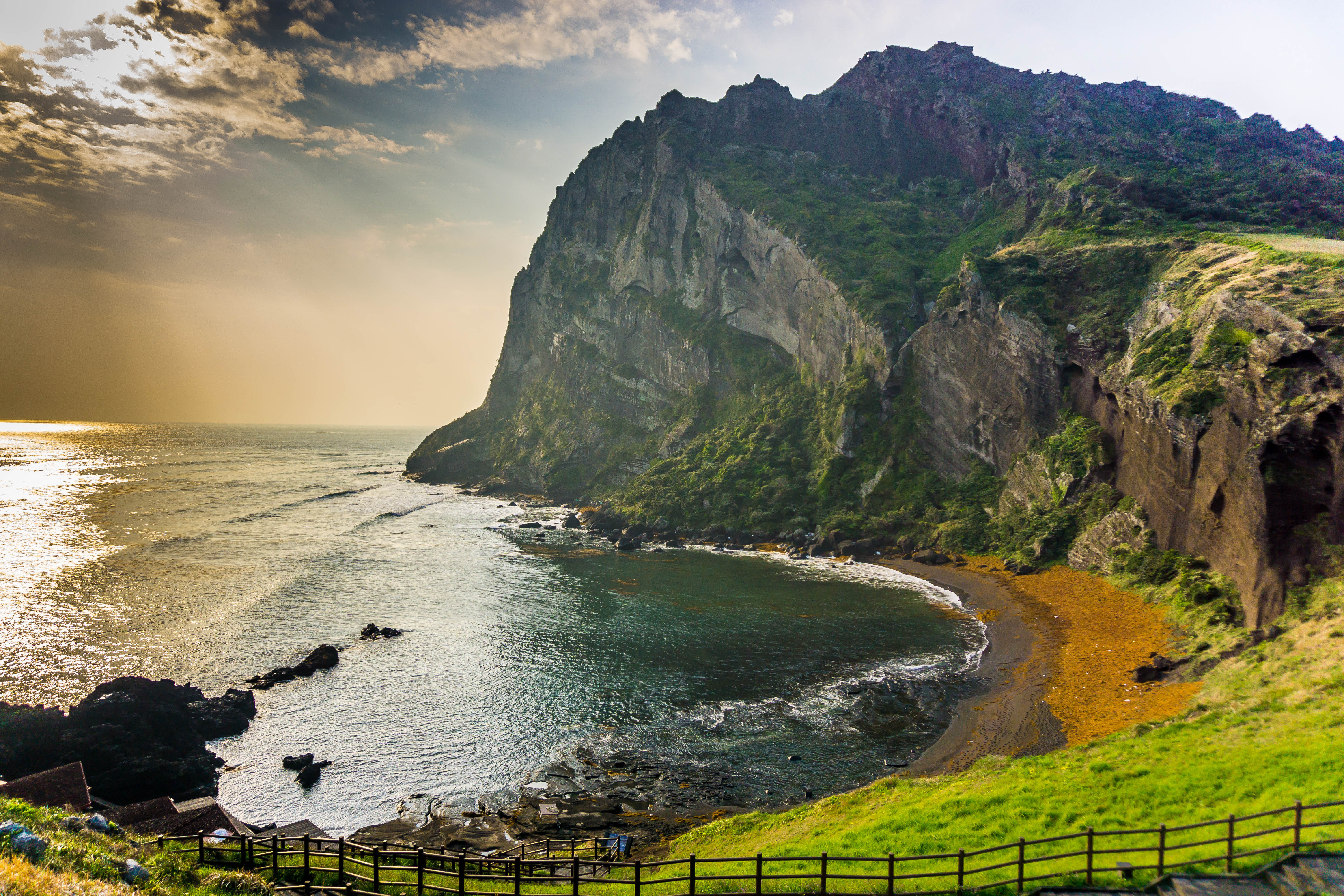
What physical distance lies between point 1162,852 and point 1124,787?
21.9ft

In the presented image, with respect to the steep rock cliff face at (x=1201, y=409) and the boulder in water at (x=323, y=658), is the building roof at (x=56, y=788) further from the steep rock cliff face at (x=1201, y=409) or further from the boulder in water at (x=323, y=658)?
the steep rock cliff face at (x=1201, y=409)

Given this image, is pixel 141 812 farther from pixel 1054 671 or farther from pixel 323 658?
pixel 1054 671

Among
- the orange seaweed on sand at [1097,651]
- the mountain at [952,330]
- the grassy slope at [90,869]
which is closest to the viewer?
the grassy slope at [90,869]

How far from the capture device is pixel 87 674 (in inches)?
1599

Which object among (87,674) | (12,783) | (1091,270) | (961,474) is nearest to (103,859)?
(12,783)

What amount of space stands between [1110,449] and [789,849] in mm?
55667

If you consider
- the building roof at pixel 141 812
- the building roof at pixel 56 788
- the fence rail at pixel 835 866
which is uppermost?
the fence rail at pixel 835 866

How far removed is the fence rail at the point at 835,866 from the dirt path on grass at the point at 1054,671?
44.8ft

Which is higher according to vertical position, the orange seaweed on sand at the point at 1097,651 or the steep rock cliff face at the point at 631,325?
the steep rock cliff face at the point at 631,325

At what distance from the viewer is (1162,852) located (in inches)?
527

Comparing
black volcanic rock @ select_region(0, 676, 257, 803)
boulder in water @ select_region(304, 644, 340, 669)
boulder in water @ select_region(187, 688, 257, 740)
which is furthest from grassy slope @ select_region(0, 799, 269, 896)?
boulder in water @ select_region(304, 644, 340, 669)

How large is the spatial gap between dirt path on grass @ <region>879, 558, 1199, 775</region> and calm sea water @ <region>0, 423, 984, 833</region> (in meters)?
2.32

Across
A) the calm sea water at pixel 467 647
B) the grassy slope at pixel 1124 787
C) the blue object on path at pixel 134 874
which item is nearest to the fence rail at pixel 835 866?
the grassy slope at pixel 1124 787

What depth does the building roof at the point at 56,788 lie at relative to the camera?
2206 centimetres
